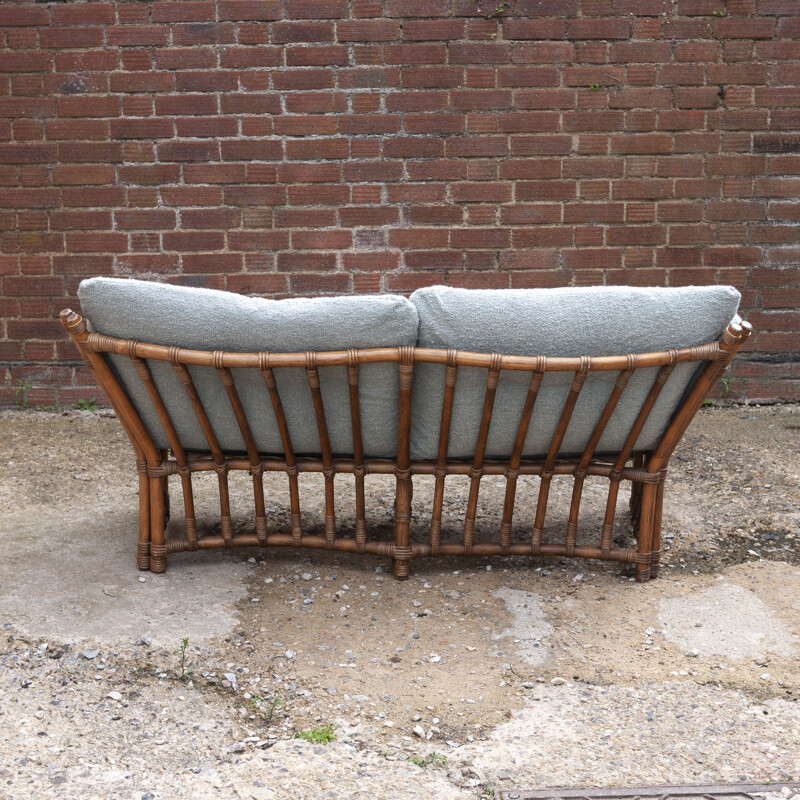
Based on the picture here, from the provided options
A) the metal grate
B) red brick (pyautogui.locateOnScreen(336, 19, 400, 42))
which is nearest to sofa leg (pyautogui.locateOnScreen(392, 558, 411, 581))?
the metal grate

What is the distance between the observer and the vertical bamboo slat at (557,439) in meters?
2.19

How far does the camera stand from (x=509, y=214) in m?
4.08

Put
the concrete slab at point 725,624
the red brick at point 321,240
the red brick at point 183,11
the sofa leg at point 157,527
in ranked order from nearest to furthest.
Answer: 1. the concrete slab at point 725,624
2. the sofa leg at point 157,527
3. the red brick at point 183,11
4. the red brick at point 321,240

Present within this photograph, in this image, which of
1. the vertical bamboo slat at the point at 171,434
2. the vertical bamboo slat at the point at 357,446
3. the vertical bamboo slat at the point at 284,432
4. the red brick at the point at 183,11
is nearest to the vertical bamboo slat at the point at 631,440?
the vertical bamboo slat at the point at 357,446

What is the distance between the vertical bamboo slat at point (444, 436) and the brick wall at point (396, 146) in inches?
75.0

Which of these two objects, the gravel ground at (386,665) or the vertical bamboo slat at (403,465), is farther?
the vertical bamboo slat at (403,465)

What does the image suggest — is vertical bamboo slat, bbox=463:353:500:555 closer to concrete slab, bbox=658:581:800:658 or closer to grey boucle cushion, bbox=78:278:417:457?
grey boucle cushion, bbox=78:278:417:457

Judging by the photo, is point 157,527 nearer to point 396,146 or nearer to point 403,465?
point 403,465

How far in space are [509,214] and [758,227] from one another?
3.93 feet

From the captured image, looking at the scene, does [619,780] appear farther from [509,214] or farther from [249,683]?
[509,214]

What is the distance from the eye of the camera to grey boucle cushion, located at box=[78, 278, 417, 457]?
2.16 meters

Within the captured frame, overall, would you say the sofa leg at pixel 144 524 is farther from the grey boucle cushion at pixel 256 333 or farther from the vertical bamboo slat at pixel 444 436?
the vertical bamboo slat at pixel 444 436

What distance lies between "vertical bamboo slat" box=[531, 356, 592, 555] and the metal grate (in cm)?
96

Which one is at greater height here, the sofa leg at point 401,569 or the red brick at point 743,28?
the red brick at point 743,28
